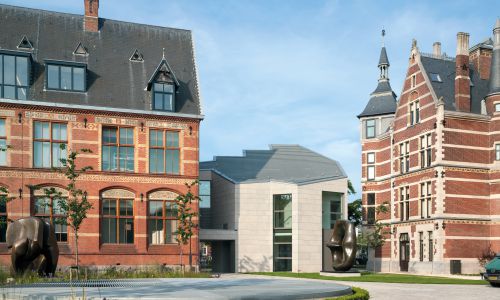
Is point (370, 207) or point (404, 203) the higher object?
point (404, 203)

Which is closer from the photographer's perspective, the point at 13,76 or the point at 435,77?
the point at 13,76

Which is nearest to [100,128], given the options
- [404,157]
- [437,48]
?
[404,157]

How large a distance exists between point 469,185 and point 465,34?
35.4 ft

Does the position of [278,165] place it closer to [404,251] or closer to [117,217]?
[404,251]

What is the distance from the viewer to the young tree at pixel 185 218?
37.3 meters

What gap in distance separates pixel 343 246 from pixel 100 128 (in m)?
16.1

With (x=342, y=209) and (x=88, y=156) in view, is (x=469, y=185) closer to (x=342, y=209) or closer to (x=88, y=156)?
(x=342, y=209)

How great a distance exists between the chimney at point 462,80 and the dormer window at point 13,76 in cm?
2880

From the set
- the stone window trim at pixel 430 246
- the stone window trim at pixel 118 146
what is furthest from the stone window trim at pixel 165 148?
the stone window trim at pixel 430 246

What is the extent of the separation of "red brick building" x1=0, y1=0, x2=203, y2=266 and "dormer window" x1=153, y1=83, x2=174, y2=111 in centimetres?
6

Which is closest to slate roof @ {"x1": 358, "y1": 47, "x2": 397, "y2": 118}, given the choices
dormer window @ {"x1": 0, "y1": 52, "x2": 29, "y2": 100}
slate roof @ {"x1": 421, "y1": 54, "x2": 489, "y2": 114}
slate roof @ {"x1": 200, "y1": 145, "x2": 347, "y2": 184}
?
slate roof @ {"x1": 200, "y1": 145, "x2": 347, "y2": 184}

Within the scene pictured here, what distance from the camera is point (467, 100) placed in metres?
44.6

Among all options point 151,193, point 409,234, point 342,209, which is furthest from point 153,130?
point 409,234

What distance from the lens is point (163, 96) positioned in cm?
3966
